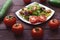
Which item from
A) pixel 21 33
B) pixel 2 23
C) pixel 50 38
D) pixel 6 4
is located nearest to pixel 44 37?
pixel 50 38

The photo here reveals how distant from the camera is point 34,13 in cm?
120

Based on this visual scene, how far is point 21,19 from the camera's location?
3.85 feet

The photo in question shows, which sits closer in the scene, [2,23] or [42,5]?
[2,23]

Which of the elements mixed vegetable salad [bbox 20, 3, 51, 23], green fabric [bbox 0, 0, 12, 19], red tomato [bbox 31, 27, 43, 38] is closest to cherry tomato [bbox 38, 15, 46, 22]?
mixed vegetable salad [bbox 20, 3, 51, 23]

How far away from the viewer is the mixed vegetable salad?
1131mm

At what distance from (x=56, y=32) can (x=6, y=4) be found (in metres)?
0.47

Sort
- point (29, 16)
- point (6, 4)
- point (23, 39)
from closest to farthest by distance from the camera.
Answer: point (23, 39) < point (29, 16) < point (6, 4)

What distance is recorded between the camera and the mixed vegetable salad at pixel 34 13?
3.71ft

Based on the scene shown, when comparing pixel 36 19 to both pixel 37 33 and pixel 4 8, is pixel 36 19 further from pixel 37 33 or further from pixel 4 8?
pixel 4 8

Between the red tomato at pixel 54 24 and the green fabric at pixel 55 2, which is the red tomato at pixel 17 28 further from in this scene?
the green fabric at pixel 55 2

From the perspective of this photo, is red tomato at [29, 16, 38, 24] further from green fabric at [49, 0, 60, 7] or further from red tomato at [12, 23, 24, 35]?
green fabric at [49, 0, 60, 7]

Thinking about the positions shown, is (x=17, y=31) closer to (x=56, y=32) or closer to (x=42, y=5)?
(x=56, y=32)

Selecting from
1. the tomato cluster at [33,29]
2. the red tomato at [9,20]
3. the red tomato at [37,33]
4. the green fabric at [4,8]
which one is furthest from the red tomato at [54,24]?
the green fabric at [4,8]

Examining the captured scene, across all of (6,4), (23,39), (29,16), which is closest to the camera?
(23,39)
